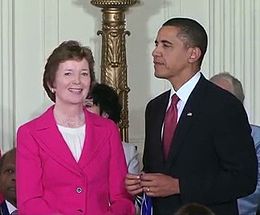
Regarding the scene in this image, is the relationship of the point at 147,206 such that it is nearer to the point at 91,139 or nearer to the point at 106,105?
the point at 91,139

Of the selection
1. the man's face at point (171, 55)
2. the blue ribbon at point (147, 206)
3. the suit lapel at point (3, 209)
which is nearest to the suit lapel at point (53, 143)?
the blue ribbon at point (147, 206)

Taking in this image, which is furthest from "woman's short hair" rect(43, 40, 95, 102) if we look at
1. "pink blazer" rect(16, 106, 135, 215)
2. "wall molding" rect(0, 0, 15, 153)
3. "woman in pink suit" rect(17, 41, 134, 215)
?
"wall molding" rect(0, 0, 15, 153)

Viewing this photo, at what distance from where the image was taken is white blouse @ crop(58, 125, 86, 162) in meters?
3.73

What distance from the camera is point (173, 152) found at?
12.4ft

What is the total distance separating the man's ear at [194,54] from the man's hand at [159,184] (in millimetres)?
511

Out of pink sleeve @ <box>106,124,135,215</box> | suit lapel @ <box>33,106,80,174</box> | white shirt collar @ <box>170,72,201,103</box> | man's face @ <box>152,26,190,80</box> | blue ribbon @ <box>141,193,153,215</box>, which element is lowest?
blue ribbon @ <box>141,193,153,215</box>

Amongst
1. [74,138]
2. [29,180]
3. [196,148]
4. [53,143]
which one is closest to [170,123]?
[196,148]

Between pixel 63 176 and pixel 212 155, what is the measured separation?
1.96 feet

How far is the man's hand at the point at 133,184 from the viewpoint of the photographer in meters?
3.72

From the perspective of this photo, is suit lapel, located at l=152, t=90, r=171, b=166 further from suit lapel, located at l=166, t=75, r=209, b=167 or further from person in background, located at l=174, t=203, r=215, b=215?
person in background, located at l=174, t=203, r=215, b=215

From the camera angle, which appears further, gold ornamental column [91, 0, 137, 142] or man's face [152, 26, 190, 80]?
gold ornamental column [91, 0, 137, 142]

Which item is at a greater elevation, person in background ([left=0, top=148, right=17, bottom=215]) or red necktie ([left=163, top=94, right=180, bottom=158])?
red necktie ([left=163, top=94, right=180, bottom=158])

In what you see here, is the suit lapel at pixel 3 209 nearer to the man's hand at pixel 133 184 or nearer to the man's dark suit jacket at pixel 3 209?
the man's dark suit jacket at pixel 3 209

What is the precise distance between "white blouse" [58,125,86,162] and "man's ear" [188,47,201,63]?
53 centimetres
